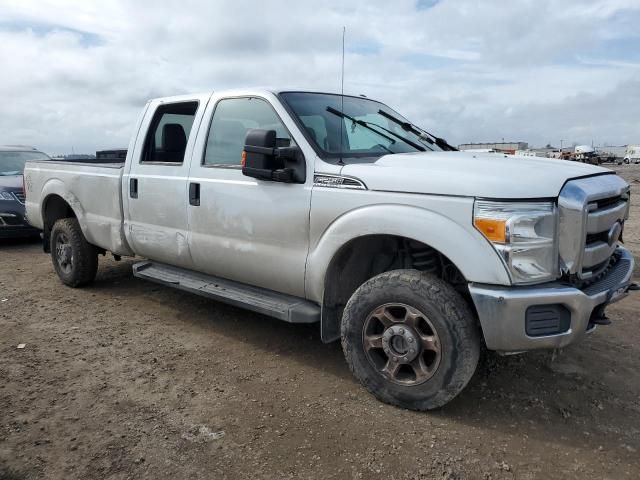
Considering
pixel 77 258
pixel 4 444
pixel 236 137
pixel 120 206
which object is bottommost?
pixel 4 444

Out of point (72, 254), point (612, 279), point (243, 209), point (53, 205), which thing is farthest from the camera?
point (53, 205)

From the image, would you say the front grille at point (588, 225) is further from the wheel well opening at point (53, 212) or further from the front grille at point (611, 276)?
the wheel well opening at point (53, 212)

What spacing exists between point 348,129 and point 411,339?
166 cm

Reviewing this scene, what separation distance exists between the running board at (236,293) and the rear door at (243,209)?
73 millimetres

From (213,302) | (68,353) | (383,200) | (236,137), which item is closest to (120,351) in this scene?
(68,353)

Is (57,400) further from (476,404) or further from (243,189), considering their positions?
(476,404)

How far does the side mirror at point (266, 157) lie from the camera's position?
3467mm

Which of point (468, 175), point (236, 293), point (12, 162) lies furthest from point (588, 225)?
point (12, 162)

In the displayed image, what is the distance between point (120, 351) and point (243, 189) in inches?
64.5

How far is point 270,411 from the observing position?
3.24 meters

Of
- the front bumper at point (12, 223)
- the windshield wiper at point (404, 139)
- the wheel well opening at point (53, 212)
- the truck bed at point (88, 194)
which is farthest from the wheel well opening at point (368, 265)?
the front bumper at point (12, 223)

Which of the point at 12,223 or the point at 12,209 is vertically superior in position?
the point at 12,209

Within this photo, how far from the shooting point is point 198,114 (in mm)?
4395

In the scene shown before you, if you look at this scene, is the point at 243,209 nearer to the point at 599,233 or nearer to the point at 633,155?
the point at 599,233
